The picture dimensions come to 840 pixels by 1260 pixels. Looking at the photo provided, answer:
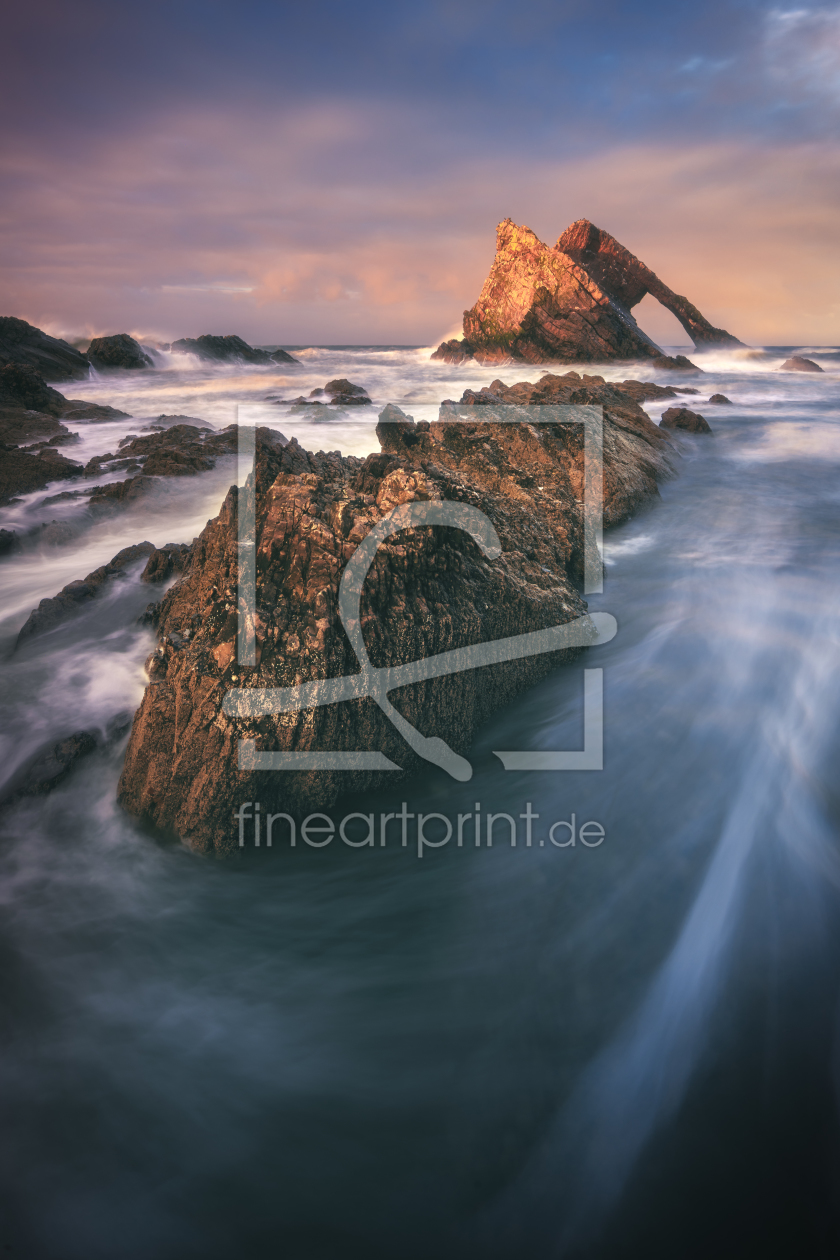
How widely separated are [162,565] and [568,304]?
4148 cm

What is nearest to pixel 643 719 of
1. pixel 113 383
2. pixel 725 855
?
pixel 725 855

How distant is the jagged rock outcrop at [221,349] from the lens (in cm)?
3747

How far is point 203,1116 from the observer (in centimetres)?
231

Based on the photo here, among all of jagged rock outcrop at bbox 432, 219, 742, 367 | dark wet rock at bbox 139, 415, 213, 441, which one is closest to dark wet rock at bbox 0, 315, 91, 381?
dark wet rock at bbox 139, 415, 213, 441

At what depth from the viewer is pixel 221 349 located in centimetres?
3922

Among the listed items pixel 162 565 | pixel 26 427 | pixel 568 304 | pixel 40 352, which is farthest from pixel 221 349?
pixel 162 565

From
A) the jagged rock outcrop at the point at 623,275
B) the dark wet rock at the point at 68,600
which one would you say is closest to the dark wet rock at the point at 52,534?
the dark wet rock at the point at 68,600

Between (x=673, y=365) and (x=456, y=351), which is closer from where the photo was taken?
(x=673, y=365)

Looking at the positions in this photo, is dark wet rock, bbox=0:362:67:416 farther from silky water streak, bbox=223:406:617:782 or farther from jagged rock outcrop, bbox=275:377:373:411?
silky water streak, bbox=223:406:617:782

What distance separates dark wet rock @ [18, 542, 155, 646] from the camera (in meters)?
5.44

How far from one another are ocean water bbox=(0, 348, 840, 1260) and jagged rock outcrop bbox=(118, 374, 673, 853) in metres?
0.28

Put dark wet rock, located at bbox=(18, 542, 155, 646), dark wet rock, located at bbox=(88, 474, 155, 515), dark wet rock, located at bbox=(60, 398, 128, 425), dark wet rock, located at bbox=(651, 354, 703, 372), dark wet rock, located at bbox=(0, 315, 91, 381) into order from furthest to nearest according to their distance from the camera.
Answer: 1. dark wet rock, located at bbox=(651, 354, 703, 372)
2. dark wet rock, located at bbox=(0, 315, 91, 381)
3. dark wet rock, located at bbox=(60, 398, 128, 425)
4. dark wet rock, located at bbox=(88, 474, 155, 515)
5. dark wet rock, located at bbox=(18, 542, 155, 646)

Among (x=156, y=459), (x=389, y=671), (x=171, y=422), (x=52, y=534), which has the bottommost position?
(x=389, y=671)

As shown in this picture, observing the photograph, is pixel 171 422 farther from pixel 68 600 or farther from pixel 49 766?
pixel 49 766
